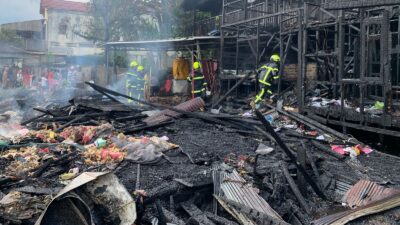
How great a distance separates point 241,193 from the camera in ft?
17.0

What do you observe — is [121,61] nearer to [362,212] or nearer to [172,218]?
[172,218]

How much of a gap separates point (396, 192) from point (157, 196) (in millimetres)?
3295

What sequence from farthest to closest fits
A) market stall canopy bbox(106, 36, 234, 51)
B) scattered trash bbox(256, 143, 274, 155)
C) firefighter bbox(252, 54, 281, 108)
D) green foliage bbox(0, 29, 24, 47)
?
green foliage bbox(0, 29, 24, 47) → market stall canopy bbox(106, 36, 234, 51) → firefighter bbox(252, 54, 281, 108) → scattered trash bbox(256, 143, 274, 155)

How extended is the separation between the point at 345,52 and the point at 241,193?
8.27 meters

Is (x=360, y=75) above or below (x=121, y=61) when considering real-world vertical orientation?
below

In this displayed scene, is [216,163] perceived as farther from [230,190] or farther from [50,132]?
[50,132]

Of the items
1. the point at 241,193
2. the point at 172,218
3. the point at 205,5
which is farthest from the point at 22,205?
the point at 205,5

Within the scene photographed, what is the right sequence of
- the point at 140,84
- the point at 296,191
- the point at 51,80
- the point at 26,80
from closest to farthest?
the point at 296,191 → the point at 140,84 → the point at 51,80 → the point at 26,80

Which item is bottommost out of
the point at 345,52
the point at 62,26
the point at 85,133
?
the point at 85,133

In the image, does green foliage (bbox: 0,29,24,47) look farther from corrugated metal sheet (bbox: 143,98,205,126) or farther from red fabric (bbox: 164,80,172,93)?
corrugated metal sheet (bbox: 143,98,205,126)

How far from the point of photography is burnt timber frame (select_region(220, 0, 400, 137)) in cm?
744

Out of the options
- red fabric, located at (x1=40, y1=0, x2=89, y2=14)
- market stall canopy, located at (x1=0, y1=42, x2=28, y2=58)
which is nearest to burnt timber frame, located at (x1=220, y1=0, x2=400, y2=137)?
market stall canopy, located at (x1=0, y1=42, x2=28, y2=58)

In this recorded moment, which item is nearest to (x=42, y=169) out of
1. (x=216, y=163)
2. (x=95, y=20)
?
(x=216, y=163)

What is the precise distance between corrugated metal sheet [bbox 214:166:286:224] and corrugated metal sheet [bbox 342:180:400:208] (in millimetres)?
1424
